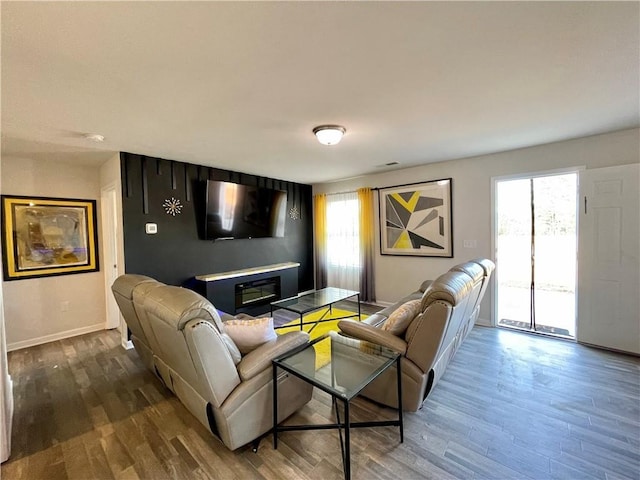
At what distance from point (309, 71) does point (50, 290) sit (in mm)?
4361

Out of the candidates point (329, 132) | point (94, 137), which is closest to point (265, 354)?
point (329, 132)

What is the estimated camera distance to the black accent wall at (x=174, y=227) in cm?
350

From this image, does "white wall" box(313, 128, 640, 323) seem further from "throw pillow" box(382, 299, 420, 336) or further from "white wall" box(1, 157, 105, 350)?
"white wall" box(1, 157, 105, 350)

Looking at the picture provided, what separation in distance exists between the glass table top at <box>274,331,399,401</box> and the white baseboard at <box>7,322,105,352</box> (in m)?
3.72

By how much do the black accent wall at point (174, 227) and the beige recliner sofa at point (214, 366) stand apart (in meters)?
1.75

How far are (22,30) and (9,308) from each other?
3.69 m

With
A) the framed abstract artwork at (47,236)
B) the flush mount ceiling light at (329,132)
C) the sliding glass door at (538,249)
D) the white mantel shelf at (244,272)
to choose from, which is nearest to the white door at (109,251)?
the framed abstract artwork at (47,236)

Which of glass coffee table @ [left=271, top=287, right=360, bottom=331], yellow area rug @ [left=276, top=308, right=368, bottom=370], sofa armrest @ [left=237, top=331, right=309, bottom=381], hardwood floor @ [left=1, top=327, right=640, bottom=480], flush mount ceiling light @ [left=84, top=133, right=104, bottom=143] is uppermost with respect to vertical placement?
flush mount ceiling light @ [left=84, top=133, right=104, bottom=143]

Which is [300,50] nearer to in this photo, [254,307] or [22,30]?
[22,30]

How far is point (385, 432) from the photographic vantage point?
76.9 inches

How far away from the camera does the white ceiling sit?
1.30 meters

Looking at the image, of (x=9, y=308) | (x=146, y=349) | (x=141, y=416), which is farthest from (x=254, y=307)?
(x=9, y=308)

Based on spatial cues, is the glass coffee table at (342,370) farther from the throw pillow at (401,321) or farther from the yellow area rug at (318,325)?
the yellow area rug at (318,325)

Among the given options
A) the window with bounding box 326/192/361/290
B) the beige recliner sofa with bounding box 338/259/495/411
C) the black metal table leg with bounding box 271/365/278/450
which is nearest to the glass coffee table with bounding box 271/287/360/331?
the window with bounding box 326/192/361/290
